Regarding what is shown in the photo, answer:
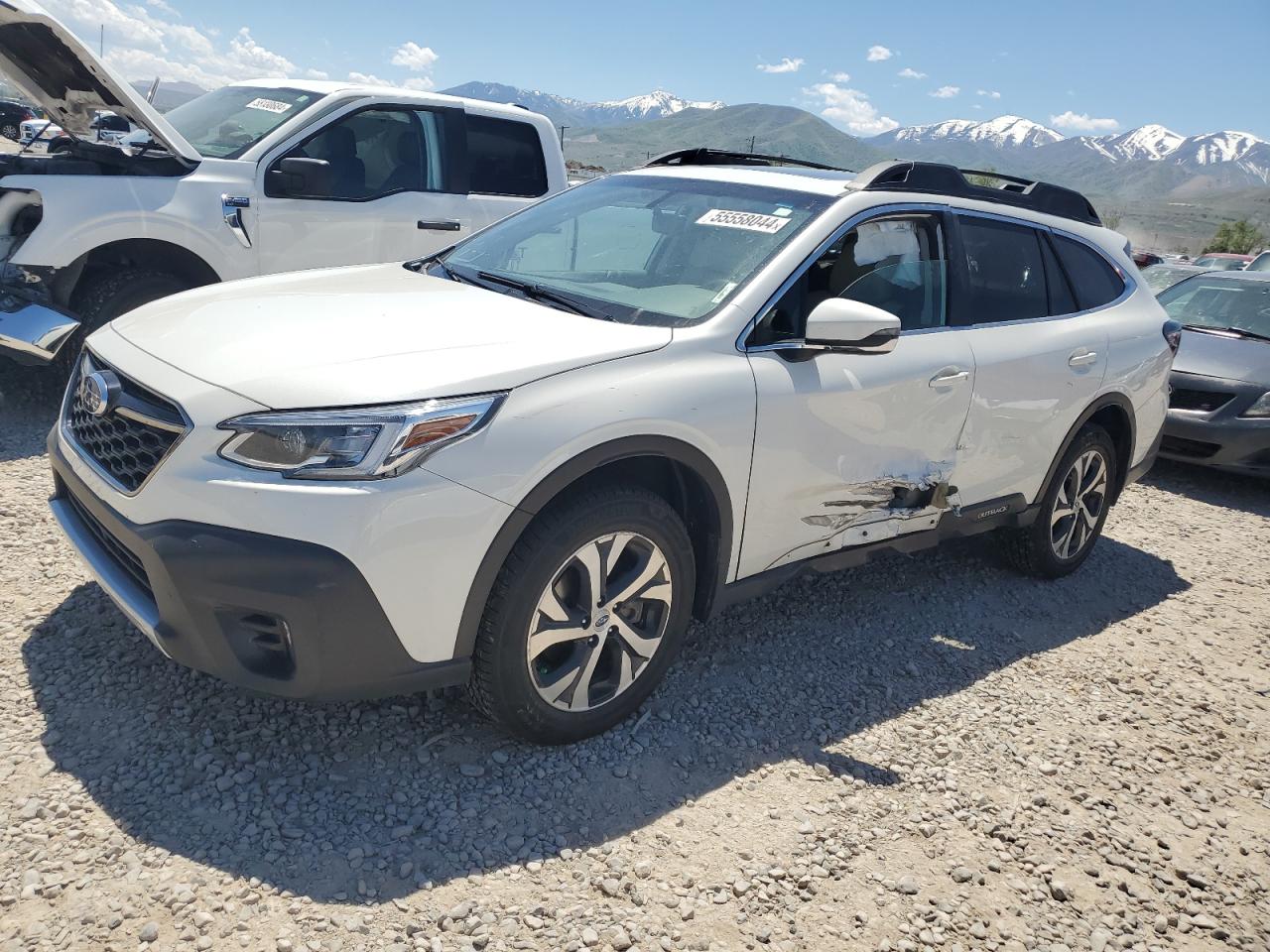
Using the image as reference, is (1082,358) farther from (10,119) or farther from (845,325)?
(10,119)

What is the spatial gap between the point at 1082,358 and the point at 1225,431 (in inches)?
136

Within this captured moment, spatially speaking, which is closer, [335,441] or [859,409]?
[335,441]

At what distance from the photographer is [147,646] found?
3.09 m

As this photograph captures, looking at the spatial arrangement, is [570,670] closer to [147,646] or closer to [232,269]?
[147,646]

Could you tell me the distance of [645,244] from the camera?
346 cm

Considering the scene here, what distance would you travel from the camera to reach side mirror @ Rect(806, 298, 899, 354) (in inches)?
115

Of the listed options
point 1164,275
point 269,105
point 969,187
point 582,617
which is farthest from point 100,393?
point 1164,275

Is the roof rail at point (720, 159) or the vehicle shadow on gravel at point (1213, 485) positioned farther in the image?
the vehicle shadow on gravel at point (1213, 485)

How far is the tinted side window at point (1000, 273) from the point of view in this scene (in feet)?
12.4

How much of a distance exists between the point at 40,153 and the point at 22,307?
114cm

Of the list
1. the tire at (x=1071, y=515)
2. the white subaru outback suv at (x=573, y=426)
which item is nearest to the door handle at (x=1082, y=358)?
the white subaru outback suv at (x=573, y=426)

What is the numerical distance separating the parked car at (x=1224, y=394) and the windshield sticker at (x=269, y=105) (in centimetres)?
649

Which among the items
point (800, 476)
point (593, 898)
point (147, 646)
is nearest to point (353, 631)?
point (593, 898)

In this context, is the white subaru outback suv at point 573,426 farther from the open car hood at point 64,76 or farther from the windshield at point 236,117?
the windshield at point 236,117
